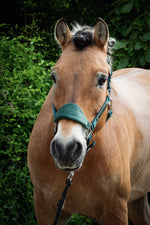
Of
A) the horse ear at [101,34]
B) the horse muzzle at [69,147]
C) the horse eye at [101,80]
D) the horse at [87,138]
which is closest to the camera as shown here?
the horse muzzle at [69,147]

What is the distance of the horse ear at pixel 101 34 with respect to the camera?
1.92m

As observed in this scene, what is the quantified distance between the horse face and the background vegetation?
165 cm

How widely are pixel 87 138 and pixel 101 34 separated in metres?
0.72

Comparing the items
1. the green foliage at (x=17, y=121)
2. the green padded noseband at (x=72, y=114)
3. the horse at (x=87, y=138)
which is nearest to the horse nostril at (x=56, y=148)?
the horse at (x=87, y=138)

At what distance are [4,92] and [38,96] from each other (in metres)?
0.44

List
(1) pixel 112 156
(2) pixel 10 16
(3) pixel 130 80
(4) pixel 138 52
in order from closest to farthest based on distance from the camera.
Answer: (1) pixel 112 156 → (3) pixel 130 80 → (4) pixel 138 52 → (2) pixel 10 16

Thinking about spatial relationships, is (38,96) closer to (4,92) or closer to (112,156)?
(4,92)

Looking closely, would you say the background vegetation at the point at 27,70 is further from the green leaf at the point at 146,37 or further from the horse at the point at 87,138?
the horse at the point at 87,138

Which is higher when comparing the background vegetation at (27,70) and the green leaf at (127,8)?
the green leaf at (127,8)

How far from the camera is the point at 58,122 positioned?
5.56 feet

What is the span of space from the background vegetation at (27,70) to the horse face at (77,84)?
1.65 meters

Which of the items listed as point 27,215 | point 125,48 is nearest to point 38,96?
point 27,215

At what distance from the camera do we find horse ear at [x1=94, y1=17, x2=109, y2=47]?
75.7 inches


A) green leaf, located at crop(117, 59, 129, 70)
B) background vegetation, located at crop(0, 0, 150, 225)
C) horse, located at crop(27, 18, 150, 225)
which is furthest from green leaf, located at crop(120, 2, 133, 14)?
horse, located at crop(27, 18, 150, 225)
